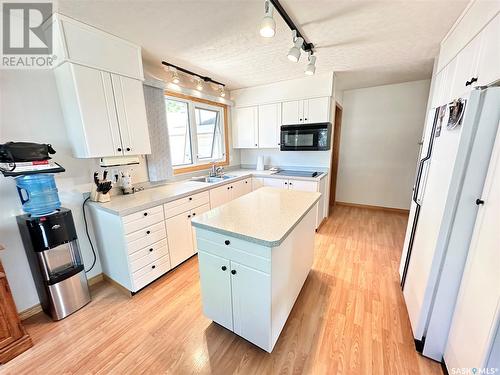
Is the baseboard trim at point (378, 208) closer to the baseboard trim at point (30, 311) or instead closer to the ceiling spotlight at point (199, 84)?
the ceiling spotlight at point (199, 84)

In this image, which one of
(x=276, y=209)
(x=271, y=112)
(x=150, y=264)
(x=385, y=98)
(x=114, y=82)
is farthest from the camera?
(x=385, y=98)

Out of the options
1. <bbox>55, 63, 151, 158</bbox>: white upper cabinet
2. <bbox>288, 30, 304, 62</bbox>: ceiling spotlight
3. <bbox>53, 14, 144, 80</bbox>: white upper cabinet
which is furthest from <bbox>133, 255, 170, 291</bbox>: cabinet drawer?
<bbox>288, 30, 304, 62</bbox>: ceiling spotlight

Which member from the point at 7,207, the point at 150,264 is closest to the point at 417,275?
the point at 150,264

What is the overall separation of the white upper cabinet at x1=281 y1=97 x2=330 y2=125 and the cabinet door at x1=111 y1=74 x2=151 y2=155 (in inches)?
86.2

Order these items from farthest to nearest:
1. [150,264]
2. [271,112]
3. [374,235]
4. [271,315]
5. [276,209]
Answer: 1. [271,112]
2. [374,235]
3. [150,264]
4. [276,209]
5. [271,315]

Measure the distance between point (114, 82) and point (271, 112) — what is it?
2338 mm

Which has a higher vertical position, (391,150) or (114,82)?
(114,82)

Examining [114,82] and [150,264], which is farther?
[150,264]

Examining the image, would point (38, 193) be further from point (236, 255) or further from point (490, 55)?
point (490, 55)

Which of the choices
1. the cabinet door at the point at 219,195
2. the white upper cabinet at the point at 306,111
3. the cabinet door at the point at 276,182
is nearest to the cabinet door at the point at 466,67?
the white upper cabinet at the point at 306,111

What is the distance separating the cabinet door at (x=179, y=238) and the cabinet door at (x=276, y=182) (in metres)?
1.52

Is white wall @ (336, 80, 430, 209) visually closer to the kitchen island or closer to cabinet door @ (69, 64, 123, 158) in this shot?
the kitchen island

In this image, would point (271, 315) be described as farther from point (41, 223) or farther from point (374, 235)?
point (374, 235)

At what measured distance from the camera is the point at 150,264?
204cm
